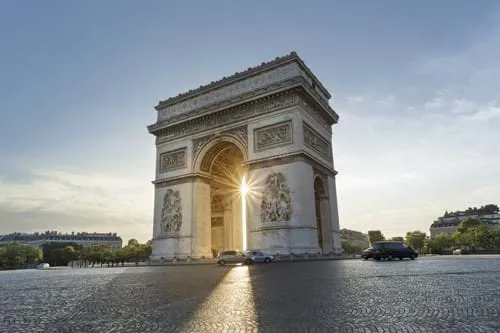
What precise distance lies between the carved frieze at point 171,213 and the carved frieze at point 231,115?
17.4 ft

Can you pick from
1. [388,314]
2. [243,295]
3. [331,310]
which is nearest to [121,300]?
[243,295]

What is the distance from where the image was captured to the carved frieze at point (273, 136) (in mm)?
26303

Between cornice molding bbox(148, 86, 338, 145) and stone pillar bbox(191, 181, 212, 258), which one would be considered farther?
stone pillar bbox(191, 181, 212, 258)

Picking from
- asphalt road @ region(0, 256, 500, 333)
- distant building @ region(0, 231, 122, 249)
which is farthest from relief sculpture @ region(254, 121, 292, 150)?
distant building @ region(0, 231, 122, 249)

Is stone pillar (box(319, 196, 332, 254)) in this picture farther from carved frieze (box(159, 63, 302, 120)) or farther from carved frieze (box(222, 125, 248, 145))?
carved frieze (box(159, 63, 302, 120))

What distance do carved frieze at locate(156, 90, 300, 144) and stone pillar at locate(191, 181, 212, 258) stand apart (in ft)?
16.2

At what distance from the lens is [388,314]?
4.88m

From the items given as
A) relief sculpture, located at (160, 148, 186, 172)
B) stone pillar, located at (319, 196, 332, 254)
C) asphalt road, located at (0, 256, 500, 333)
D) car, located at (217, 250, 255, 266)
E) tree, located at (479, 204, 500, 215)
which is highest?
tree, located at (479, 204, 500, 215)

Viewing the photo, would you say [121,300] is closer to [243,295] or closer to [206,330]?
[243,295]

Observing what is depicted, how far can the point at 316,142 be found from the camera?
29219 mm

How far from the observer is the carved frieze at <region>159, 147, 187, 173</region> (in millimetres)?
31672

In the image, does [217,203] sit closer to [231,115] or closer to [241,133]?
[241,133]

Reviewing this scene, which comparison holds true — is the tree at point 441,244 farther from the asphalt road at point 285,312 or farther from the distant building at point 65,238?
the distant building at point 65,238

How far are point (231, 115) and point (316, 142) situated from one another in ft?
23.5
